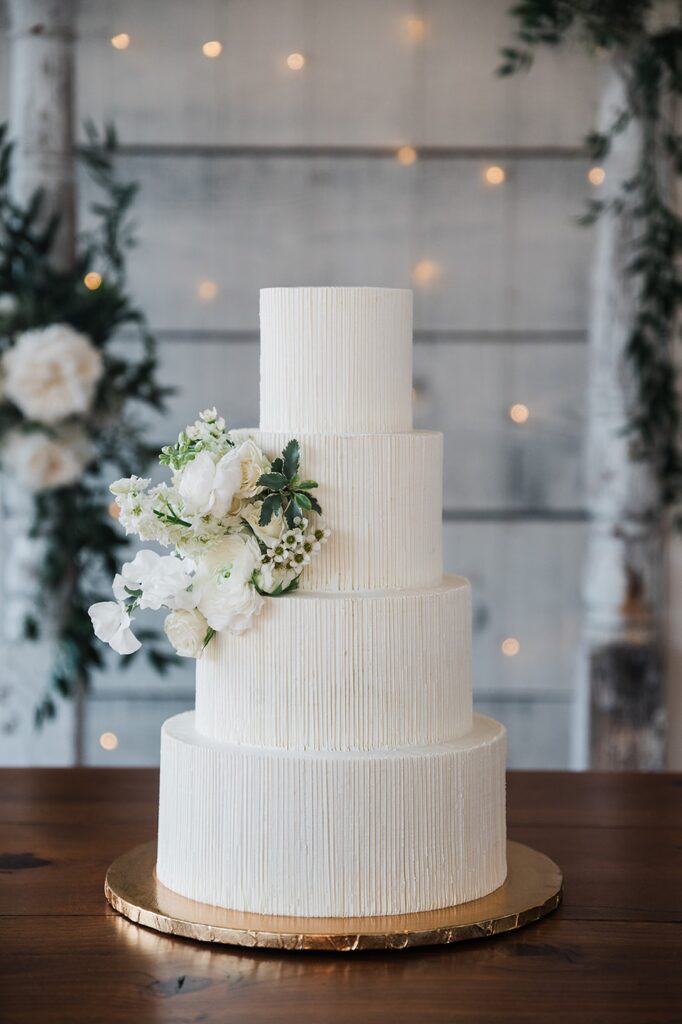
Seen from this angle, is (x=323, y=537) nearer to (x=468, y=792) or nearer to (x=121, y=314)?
(x=468, y=792)

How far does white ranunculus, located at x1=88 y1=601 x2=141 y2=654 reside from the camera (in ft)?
4.62

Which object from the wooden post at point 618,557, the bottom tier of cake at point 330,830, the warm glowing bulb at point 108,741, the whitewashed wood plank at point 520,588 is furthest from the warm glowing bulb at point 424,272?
the bottom tier of cake at point 330,830

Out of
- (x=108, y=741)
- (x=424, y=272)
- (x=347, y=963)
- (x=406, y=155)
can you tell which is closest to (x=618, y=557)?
(x=424, y=272)

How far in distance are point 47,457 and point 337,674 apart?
67.0 inches

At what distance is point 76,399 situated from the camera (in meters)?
2.88

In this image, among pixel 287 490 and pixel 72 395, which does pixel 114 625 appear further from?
pixel 72 395

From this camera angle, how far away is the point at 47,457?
9.57 feet

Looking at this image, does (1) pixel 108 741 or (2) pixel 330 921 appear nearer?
(2) pixel 330 921

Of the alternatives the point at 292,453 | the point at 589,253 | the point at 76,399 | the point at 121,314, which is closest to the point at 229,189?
the point at 121,314

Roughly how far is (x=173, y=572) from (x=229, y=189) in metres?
1.78

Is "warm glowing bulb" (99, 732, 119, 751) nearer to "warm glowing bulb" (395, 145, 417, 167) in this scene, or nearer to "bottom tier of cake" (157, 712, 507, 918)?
"warm glowing bulb" (395, 145, 417, 167)

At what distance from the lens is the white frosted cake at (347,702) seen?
1350 mm

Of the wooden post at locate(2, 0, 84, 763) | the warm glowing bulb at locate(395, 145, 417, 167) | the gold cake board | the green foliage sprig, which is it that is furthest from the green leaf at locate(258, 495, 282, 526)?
the warm glowing bulb at locate(395, 145, 417, 167)

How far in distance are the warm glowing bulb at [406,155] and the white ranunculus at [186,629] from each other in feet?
6.09
